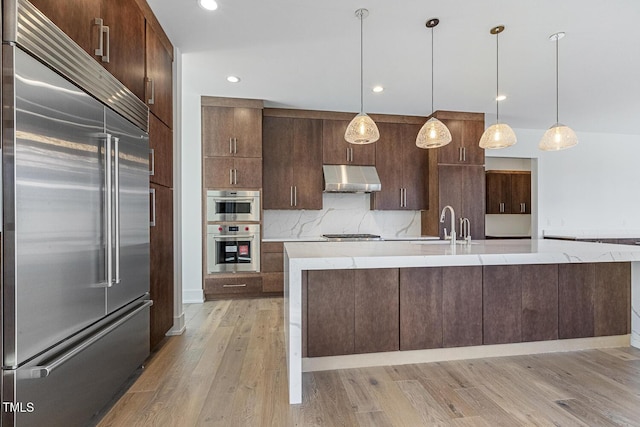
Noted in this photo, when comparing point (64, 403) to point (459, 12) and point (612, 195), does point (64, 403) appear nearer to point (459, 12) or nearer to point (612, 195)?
point (459, 12)

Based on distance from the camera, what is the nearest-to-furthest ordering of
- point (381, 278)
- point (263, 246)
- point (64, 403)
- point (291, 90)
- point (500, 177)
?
point (64, 403) → point (381, 278) → point (291, 90) → point (263, 246) → point (500, 177)

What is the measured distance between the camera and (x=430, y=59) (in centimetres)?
309

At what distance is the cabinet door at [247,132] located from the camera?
13.8 ft

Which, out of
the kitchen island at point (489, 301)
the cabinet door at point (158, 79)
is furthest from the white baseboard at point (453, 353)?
the cabinet door at point (158, 79)

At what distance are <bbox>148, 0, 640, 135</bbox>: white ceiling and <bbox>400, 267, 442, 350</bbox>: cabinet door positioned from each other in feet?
6.43

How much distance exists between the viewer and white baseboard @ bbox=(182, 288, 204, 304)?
13.3ft

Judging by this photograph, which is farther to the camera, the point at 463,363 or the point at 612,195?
the point at 612,195

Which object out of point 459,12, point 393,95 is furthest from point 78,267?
point 393,95

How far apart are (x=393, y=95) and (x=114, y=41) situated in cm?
310

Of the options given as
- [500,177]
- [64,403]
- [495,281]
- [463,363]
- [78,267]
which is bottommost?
[463,363]

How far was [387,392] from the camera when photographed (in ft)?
6.27

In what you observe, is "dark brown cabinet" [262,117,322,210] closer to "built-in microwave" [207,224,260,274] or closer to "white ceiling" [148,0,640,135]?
"white ceiling" [148,0,640,135]

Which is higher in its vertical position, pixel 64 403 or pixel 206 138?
pixel 206 138

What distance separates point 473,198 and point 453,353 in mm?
2967
